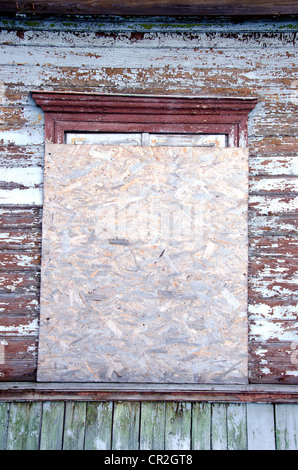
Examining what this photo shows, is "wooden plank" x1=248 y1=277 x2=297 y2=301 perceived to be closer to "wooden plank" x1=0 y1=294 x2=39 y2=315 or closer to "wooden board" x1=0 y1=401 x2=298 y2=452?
"wooden board" x1=0 y1=401 x2=298 y2=452

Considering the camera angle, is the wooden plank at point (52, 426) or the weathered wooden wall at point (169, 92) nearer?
the wooden plank at point (52, 426)

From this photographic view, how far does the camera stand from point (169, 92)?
2.46m

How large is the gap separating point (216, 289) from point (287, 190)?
38.1 inches

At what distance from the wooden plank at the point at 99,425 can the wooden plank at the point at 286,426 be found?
1269 mm

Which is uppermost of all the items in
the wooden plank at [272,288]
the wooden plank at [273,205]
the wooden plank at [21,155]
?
the wooden plank at [21,155]

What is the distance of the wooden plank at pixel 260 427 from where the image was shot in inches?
90.4

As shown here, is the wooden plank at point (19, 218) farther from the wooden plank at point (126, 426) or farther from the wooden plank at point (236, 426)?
the wooden plank at point (236, 426)

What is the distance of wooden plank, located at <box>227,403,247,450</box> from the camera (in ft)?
7.54

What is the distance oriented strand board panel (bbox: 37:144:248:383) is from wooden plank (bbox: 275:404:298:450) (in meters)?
0.40

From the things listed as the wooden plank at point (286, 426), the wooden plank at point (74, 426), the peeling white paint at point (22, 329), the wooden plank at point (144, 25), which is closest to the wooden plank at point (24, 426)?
the wooden plank at point (74, 426)

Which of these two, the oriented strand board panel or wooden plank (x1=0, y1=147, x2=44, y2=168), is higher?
wooden plank (x1=0, y1=147, x2=44, y2=168)

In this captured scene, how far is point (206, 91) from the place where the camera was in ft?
8.09

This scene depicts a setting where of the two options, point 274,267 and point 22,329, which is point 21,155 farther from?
point 274,267

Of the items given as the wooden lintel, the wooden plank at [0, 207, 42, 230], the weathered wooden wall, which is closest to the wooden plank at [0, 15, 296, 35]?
the weathered wooden wall
